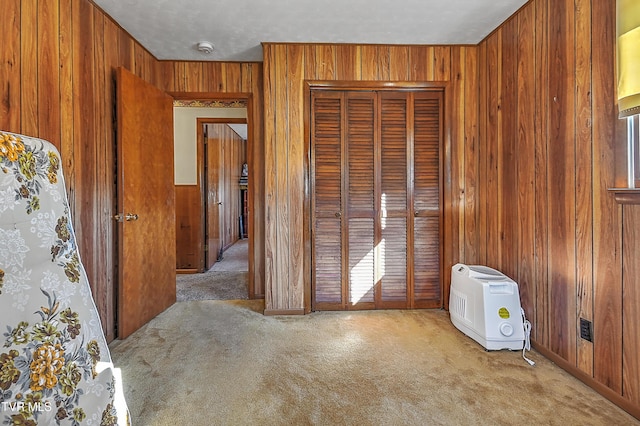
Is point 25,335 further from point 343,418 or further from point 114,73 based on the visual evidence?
point 114,73

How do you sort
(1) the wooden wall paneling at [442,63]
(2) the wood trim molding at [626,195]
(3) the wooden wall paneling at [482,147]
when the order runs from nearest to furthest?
1. (2) the wood trim molding at [626,195]
2. (3) the wooden wall paneling at [482,147]
3. (1) the wooden wall paneling at [442,63]

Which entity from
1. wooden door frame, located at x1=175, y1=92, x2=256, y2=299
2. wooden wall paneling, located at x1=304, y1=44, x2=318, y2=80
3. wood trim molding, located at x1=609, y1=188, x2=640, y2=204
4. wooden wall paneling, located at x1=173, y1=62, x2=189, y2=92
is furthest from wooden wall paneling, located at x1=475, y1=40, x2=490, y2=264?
wooden wall paneling, located at x1=173, y1=62, x2=189, y2=92

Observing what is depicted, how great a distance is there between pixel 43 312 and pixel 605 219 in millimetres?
2576

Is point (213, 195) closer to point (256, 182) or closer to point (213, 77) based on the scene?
point (256, 182)

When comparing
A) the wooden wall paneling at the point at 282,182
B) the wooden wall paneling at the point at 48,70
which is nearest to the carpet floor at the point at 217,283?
the wooden wall paneling at the point at 282,182

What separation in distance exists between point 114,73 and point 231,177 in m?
4.07

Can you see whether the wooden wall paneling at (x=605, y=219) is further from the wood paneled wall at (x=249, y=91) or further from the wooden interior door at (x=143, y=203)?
the wooden interior door at (x=143, y=203)

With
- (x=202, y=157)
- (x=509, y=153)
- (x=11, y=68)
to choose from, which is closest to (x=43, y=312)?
(x=11, y=68)

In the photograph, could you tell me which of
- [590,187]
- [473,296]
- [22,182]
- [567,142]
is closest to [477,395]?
[473,296]

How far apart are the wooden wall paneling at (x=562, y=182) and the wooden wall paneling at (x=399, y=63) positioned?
1.08 m

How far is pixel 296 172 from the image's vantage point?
107 inches

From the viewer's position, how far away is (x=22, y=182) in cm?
99

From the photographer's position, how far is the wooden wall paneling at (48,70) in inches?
67.4

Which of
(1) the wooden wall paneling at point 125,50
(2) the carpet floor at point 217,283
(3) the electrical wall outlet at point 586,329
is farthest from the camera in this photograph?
(2) the carpet floor at point 217,283
